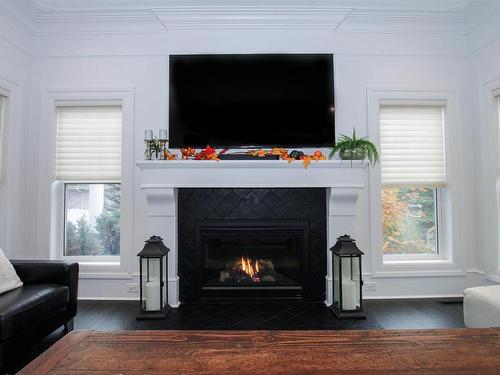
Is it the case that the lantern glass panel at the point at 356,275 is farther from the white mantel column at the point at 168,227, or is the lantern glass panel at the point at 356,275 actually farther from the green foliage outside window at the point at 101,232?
the green foliage outside window at the point at 101,232

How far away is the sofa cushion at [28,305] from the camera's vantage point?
1989mm

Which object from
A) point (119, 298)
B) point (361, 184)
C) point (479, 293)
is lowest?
point (119, 298)

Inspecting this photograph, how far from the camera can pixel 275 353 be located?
3.30ft

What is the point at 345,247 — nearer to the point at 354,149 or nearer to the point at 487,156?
the point at 354,149

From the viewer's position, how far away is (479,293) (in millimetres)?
2236

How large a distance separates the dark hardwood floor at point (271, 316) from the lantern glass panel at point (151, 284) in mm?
147

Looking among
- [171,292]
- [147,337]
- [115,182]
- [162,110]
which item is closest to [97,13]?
[162,110]

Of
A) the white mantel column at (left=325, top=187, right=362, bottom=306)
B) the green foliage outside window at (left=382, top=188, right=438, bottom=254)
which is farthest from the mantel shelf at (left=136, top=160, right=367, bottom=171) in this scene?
the green foliage outside window at (left=382, top=188, right=438, bottom=254)

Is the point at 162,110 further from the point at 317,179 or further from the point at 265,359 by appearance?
the point at 265,359

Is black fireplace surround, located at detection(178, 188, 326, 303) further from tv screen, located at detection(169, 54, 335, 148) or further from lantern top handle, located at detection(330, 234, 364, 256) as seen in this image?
tv screen, located at detection(169, 54, 335, 148)

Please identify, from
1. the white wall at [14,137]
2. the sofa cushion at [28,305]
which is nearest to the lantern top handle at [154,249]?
the sofa cushion at [28,305]

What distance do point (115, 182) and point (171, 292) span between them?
1.34 meters

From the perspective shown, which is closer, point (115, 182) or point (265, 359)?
point (265, 359)

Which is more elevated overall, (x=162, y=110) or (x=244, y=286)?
(x=162, y=110)
